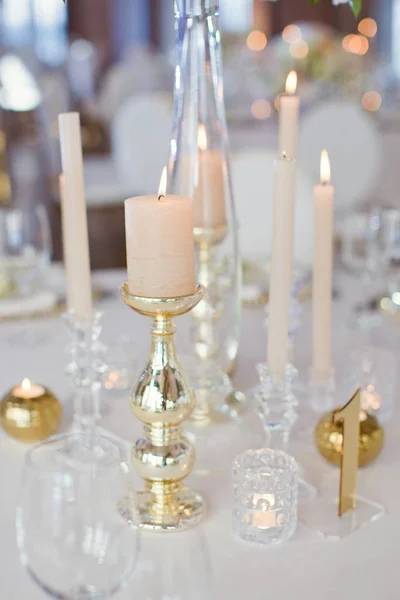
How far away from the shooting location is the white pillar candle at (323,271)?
930mm

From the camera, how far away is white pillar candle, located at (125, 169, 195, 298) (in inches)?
28.1

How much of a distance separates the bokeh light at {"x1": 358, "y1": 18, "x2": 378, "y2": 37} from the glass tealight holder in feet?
28.5

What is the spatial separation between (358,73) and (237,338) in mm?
3981

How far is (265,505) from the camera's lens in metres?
0.79

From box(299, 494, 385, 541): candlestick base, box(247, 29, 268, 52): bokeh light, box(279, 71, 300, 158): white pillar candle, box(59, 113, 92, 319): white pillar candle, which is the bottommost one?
box(299, 494, 385, 541): candlestick base

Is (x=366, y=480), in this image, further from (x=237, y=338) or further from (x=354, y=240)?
(x=354, y=240)

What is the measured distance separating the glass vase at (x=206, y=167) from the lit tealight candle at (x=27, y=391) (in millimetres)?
202

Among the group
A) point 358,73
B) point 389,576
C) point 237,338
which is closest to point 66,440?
point 389,576

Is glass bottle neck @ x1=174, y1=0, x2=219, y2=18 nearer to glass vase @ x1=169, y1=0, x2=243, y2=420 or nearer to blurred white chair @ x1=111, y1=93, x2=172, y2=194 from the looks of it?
glass vase @ x1=169, y1=0, x2=243, y2=420

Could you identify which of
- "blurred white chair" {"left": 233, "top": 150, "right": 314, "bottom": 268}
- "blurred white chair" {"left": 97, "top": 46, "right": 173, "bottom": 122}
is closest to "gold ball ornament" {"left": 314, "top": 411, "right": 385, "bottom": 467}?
"blurred white chair" {"left": 233, "top": 150, "right": 314, "bottom": 268}

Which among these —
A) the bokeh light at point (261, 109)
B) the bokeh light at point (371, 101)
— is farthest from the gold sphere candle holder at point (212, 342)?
the bokeh light at point (371, 101)

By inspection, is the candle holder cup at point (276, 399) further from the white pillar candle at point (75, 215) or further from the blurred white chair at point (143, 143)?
the blurred white chair at point (143, 143)

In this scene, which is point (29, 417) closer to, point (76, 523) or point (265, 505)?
point (265, 505)

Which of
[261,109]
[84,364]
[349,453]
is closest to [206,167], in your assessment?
[84,364]
